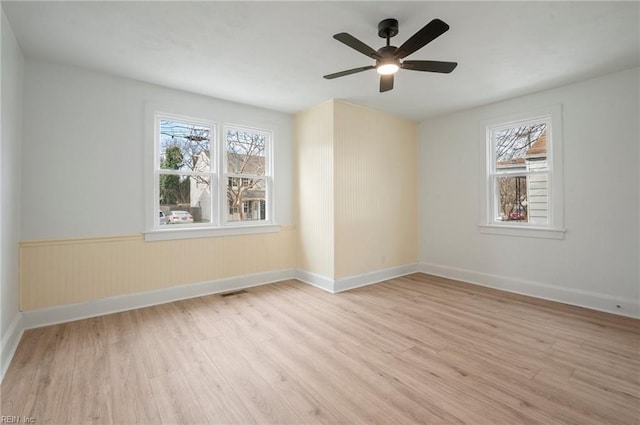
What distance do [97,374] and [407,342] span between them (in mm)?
2592

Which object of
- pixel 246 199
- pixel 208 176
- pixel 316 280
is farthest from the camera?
pixel 246 199

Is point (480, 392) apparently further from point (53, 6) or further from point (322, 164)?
point (53, 6)

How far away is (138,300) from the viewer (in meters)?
3.61

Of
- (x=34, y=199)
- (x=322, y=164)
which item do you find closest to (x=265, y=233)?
(x=322, y=164)

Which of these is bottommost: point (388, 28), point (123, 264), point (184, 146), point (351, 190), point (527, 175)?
point (123, 264)

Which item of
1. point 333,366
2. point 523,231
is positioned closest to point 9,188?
point 333,366

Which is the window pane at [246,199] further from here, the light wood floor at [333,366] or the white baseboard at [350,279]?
the light wood floor at [333,366]

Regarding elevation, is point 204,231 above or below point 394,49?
below

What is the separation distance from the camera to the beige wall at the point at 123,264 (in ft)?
10.1

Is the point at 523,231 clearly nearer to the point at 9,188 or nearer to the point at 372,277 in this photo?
the point at 372,277

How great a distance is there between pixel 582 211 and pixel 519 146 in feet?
3.98

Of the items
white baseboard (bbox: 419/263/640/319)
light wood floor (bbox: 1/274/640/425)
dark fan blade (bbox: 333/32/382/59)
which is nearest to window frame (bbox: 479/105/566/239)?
white baseboard (bbox: 419/263/640/319)

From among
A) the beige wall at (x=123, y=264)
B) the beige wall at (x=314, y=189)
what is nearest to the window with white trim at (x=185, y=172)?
the beige wall at (x=123, y=264)

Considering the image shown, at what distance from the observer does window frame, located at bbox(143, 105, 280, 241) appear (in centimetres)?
372
